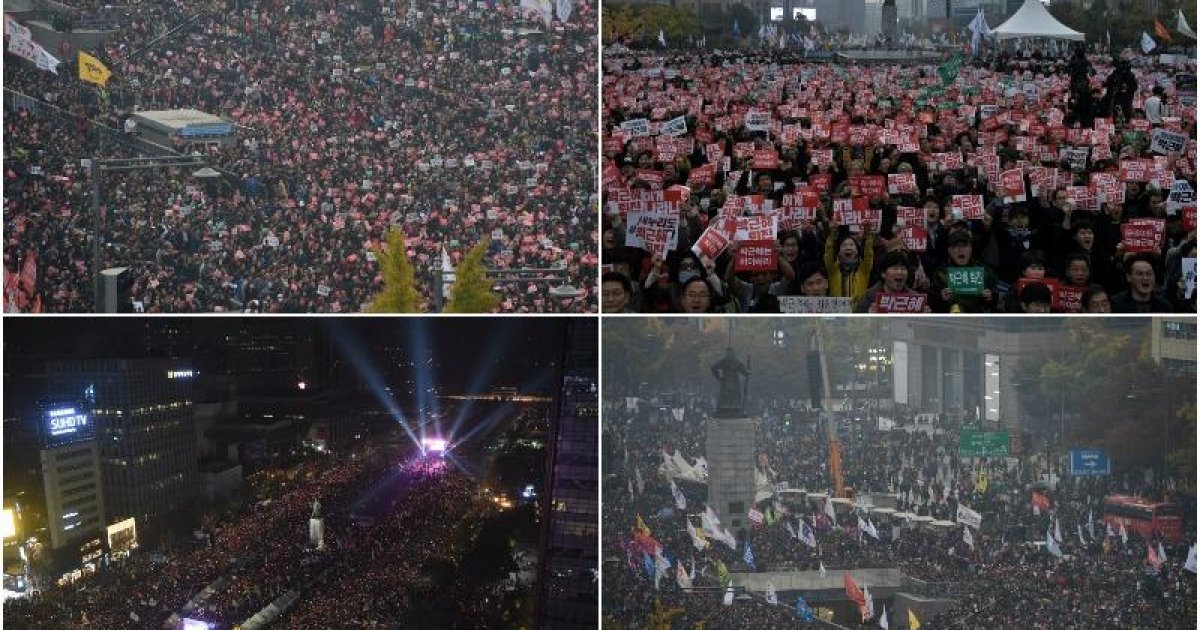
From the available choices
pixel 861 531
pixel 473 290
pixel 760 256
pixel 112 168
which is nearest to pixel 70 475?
pixel 112 168

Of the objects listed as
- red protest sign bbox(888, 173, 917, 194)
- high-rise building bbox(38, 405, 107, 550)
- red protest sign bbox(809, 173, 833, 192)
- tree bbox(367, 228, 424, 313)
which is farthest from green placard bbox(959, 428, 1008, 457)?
high-rise building bbox(38, 405, 107, 550)

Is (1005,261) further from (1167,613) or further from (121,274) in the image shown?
(121,274)

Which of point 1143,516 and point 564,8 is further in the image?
point 1143,516

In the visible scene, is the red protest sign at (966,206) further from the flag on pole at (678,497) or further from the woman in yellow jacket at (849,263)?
the flag on pole at (678,497)

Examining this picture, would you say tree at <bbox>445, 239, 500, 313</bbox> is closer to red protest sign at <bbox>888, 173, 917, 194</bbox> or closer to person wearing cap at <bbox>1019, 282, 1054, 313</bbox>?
red protest sign at <bbox>888, 173, 917, 194</bbox>

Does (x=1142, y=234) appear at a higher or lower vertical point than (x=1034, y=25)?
lower

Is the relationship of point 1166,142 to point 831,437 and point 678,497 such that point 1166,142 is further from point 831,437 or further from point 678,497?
point 678,497
